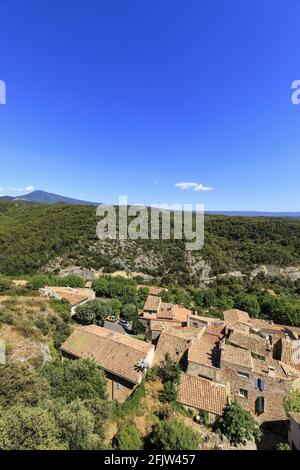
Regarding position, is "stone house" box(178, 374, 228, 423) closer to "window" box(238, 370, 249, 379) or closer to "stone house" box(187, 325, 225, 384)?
"stone house" box(187, 325, 225, 384)

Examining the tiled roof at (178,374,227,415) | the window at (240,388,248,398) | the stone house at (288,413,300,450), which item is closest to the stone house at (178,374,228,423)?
the tiled roof at (178,374,227,415)

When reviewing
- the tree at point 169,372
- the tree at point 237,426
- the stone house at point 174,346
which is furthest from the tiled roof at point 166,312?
the tree at point 237,426

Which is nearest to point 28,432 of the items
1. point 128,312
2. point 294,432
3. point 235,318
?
point 294,432

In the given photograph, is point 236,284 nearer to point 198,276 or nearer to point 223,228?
point 198,276

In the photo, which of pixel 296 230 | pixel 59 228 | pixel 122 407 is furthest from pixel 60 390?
pixel 296 230

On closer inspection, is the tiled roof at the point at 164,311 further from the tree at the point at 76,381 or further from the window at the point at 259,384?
the tree at the point at 76,381
